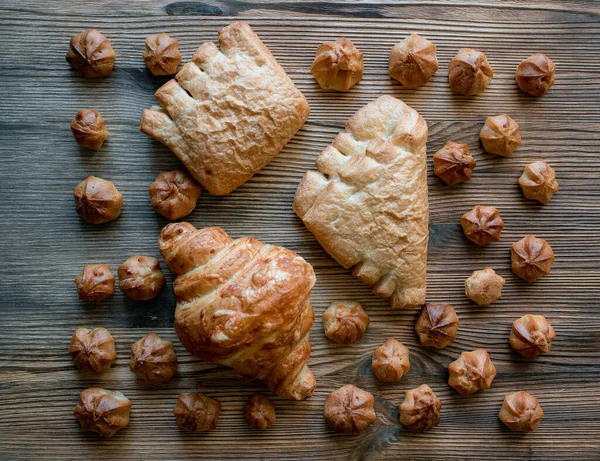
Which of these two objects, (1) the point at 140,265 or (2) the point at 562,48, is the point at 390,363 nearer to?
(1) the point at 140,265

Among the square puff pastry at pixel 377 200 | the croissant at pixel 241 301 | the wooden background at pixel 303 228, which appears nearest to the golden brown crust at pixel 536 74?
the wooden background at pixel 303 228

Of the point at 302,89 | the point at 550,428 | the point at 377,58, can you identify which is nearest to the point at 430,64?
the point at 377,58

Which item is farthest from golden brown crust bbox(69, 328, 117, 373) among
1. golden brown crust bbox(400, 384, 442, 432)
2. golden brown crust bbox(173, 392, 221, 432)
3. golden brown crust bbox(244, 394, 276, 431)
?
golden brown crust bbox(400, 384, 442, 432)

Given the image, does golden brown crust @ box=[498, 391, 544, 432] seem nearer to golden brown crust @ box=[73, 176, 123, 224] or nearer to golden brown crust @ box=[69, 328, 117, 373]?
golden brown crust @ box=[69, 328, 117, 373]

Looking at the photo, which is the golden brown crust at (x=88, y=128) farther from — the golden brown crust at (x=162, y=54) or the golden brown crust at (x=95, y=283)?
the golden brown crust at (x=95, y=283)

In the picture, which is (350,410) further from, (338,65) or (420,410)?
(338,65)

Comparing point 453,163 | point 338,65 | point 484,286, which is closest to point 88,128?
point 338,65
